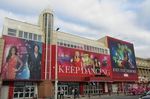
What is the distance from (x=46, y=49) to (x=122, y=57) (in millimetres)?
28171

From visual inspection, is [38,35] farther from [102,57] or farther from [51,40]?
[102,57]

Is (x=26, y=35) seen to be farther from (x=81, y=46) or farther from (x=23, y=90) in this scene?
(x=81, y=46)

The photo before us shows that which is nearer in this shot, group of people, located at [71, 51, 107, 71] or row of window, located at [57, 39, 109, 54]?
row of window, located at [57, 39, 109, 54]

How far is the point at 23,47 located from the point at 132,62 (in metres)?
39.5

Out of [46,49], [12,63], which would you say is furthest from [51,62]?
[12,63]

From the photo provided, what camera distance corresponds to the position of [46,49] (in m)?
45.2

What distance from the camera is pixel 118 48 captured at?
64.2 meters

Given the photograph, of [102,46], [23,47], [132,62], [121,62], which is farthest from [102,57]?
[23,47]

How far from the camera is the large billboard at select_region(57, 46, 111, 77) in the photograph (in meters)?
47.2

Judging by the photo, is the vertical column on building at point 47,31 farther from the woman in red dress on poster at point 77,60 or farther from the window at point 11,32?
the window at point 11,32

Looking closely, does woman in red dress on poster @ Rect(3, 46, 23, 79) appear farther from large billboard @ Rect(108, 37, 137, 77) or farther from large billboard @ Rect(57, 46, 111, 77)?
large billboard @ Rect(108, 37, 137, 77)

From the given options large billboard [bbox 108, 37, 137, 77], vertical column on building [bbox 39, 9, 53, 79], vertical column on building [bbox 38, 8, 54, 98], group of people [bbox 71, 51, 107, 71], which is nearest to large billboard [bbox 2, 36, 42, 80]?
vertical column on building [bbox 38, 8, 54, 98]

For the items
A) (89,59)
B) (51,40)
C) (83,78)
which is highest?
(51,40)

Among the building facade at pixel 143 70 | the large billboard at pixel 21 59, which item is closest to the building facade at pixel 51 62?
the large billboard at pixel 21 59
